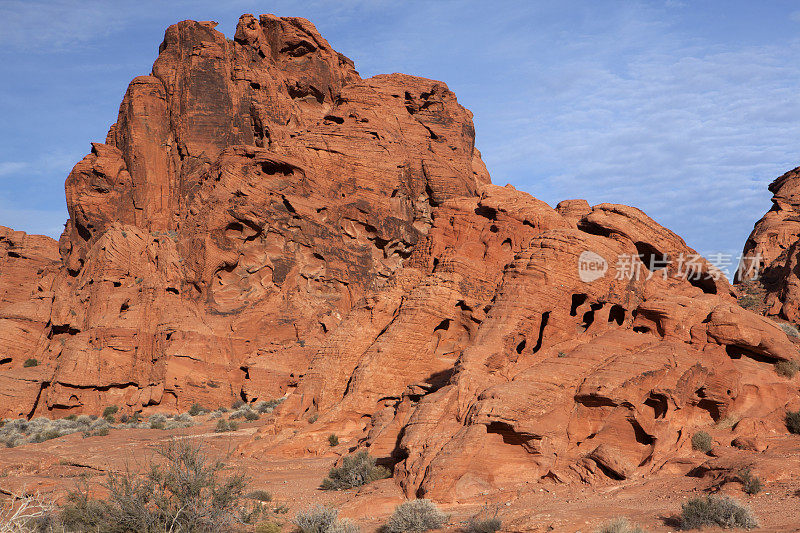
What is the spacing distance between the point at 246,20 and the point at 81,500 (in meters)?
56.8

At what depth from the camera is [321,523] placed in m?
13.8

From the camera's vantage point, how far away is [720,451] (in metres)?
16.8

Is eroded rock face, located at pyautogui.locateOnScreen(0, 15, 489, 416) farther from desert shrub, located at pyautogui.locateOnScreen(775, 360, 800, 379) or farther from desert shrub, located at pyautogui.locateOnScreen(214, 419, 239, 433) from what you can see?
desert shrub, located at pyautogui.locateOnScreen(775, 360, 800, 379)

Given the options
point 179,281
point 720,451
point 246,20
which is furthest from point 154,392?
point 246,20

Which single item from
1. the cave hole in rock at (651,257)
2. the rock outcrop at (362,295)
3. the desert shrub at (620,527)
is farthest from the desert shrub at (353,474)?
the cave hole in rock at (651,257)

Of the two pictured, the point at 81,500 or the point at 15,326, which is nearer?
the point at 81,500

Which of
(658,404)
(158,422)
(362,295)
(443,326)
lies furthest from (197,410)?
(658,404)

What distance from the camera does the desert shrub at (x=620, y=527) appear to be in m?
11.3

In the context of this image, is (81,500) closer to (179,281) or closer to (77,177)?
(179,281)

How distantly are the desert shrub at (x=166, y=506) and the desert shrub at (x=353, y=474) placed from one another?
559 centimetres

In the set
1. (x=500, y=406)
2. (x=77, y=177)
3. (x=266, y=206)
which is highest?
(x=77, y=177)

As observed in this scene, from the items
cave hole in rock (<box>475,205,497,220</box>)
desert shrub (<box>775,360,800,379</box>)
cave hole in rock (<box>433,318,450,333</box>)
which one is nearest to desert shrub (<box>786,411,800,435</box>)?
desert shrub (<box>775,360,800,379</box>)

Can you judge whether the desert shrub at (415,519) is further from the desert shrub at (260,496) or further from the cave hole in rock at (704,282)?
the cave hole in rock at (704,282)

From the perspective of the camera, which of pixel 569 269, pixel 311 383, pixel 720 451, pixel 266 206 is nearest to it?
pixel 720 451
